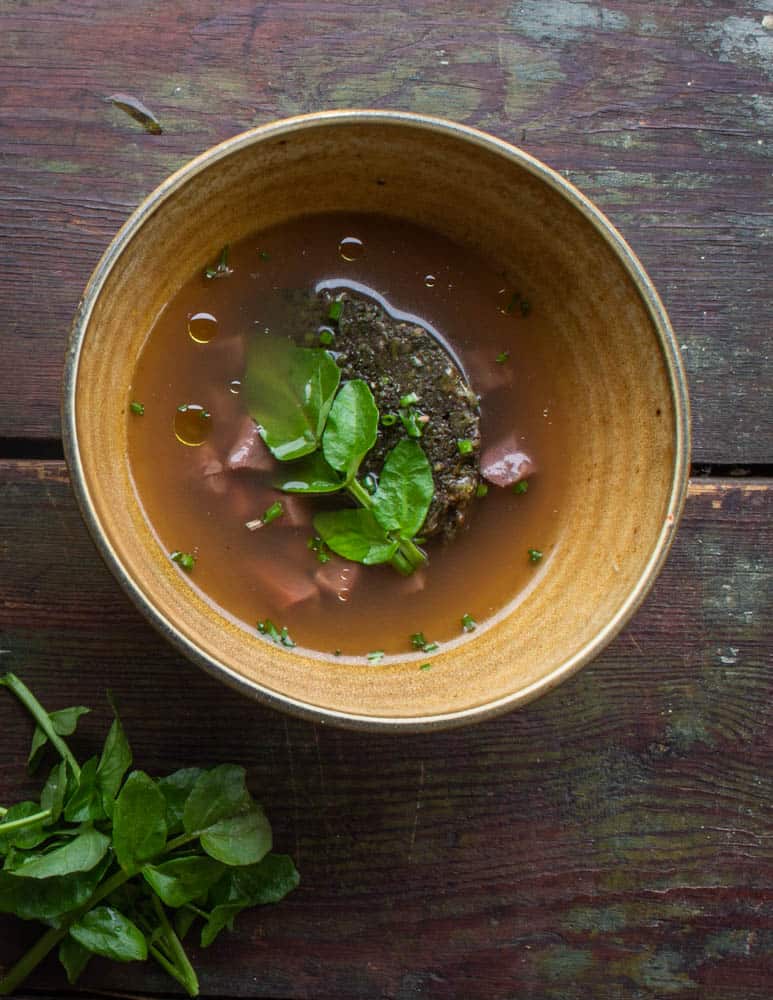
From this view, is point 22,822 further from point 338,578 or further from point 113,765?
point 338,578

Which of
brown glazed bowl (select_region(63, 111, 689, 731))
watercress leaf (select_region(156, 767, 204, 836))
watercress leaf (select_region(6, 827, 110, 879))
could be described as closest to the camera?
brown glazed bowl (select_region(63, 111, 689, 731))

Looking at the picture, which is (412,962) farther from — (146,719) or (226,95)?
(226,95)

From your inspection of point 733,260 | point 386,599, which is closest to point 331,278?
point 386,599

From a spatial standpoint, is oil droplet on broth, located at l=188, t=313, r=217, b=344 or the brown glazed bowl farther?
oil droplet on broth, located at l=188, t=313, r=217, b=344

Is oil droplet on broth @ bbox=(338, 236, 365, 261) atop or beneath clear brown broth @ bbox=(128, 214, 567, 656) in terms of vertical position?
atop

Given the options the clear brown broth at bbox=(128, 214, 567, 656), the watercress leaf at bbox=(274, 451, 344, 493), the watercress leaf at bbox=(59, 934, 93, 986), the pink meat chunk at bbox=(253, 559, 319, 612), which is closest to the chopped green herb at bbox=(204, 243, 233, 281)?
the clear brown broth at bbox=(128, 214, 567, 656)

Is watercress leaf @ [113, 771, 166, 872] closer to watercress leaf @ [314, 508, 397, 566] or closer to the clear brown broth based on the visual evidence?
the clear brown broth

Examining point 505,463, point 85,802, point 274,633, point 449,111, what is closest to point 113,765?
point 85,802
